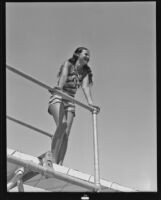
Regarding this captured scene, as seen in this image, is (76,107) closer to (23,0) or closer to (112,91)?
(112,91)

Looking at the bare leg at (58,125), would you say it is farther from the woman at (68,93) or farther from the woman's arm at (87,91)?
the woman's arm at (87,91)

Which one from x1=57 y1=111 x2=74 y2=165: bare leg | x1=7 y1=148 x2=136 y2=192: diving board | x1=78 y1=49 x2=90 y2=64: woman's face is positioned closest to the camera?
x1=7 y1=148 x2=136 y2=192: diving board

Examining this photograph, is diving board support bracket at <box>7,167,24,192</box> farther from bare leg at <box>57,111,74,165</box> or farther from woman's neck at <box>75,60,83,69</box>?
woman's neck at <box>75,60,83,69</box>

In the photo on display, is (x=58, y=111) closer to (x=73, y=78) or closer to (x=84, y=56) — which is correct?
(x=73, y=78)

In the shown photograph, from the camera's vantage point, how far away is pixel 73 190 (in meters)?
4.93

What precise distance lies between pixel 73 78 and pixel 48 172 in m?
0.73

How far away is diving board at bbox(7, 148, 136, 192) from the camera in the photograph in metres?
4.68

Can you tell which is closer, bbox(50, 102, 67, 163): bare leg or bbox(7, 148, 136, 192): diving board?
bbox(7, 148, 136, 192): diving board

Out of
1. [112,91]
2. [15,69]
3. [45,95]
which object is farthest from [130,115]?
[15,69]

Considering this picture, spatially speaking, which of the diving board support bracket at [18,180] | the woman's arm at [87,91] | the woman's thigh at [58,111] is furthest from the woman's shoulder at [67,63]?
the diving board support bracket at [18,180]

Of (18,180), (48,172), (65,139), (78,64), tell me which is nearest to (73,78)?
(78,64)

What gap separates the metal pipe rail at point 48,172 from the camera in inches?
181

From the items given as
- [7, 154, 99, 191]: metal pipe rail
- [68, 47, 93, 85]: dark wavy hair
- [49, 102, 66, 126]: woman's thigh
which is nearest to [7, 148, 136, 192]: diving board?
[7, 154, 99, 191]: metal pipe rail

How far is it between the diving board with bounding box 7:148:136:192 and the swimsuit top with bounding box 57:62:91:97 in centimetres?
55
